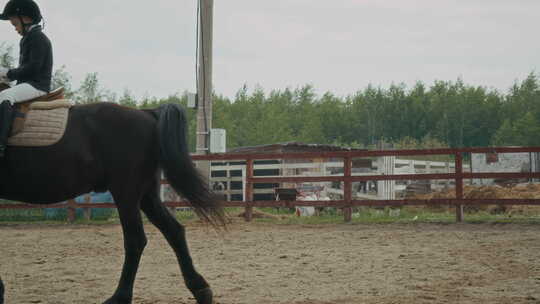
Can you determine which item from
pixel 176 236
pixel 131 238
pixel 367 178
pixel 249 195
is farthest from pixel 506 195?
pixel 131 238

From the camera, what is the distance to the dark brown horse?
4.50m

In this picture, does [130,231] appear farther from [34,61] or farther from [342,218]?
[342,218]

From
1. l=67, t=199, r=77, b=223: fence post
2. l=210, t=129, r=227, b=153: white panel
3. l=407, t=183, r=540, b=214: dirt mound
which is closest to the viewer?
l=407, t=183, r=540, b=214: dirt mound

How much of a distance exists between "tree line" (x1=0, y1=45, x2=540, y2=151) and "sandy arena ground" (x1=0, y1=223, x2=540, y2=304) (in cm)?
4808

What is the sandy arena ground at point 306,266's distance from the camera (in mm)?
4891

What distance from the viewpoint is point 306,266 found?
6.48 meters

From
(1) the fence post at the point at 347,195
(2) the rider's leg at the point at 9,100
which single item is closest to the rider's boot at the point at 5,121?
(2) the rider's leg at the point at 9,100

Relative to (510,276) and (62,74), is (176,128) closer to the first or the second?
(510,276)

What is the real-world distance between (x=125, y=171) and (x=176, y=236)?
0.71 metres

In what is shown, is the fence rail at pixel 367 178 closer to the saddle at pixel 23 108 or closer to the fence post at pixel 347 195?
the fence post at pixel 347 195

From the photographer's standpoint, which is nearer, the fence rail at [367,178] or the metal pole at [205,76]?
the fence rail at [367,178]

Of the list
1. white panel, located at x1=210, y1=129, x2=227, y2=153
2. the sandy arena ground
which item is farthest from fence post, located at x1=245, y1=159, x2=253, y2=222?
the sandy arena ground

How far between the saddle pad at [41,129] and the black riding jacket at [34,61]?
271 millimetres

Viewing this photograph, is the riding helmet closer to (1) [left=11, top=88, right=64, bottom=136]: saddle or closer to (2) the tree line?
(1) [left=11, top=88, right=64, bottom=136]: saddle
